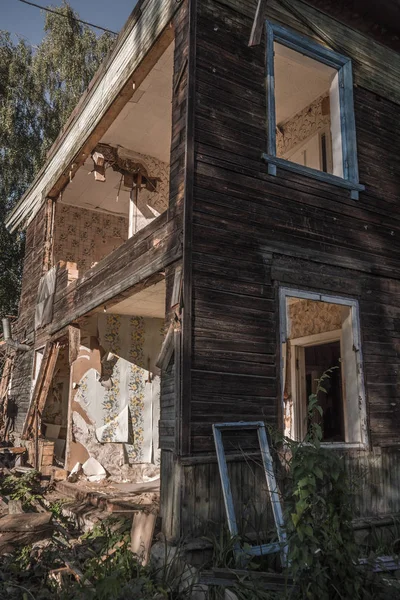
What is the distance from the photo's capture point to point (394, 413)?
6766 mm

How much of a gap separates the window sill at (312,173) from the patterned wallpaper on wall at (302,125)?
2.22 meters

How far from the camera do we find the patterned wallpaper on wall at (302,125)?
8992 mm

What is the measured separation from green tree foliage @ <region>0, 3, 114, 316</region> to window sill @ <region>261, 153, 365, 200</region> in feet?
56.3

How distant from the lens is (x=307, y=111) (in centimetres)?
928

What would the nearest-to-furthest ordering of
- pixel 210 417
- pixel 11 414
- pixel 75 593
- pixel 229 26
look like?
pixel 75 593 → pixel 210 417 → pixel 229 26 → pixel 11 414

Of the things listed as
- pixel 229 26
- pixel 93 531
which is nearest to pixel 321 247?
pixel 229 26

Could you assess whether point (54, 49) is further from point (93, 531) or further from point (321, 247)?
point (93, 531)

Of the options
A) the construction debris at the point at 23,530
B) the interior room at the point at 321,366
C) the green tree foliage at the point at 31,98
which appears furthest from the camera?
the green tree foliage at the point at 31,98

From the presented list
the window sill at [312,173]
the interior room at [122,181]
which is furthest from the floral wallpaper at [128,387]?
the window sill at [312,173]

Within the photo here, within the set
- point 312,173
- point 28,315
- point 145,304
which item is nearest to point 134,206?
point 145,304

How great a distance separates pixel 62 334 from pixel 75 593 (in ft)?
21.9

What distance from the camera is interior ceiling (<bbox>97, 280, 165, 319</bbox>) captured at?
797 cm

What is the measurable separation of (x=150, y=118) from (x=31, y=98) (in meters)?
15.2

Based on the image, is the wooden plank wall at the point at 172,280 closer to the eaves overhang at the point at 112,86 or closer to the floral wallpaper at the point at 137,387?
the eaves overhang at the point at 112,86
